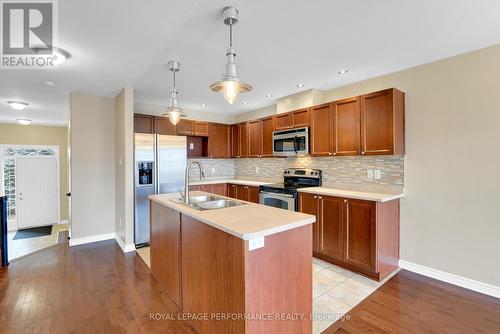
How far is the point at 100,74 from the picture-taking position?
3.14 m

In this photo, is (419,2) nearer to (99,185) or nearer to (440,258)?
(440,258)

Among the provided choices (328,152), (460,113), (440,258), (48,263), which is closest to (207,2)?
(328,152)

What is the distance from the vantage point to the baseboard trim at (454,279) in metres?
2.42

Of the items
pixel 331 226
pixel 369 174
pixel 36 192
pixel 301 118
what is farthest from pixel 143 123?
pixel 36 192

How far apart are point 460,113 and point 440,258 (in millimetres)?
1667

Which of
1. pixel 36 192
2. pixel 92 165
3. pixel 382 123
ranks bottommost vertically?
pixel 36 192

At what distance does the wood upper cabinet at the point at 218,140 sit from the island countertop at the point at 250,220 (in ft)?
10.9

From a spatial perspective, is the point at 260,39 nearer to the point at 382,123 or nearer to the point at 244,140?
the point at 382,123

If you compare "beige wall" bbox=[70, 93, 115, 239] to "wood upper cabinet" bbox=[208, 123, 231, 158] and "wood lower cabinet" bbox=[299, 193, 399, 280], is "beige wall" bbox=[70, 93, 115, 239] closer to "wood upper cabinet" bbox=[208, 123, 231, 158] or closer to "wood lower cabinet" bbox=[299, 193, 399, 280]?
"wood upper cabinet" bbox=[208, 123, 231, 158]

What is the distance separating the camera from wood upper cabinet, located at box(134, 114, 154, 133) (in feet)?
14.5

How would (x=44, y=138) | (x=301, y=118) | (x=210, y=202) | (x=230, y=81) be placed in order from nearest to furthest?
1. (x=230, y=81)
2. (x=210, y=202)
3. (x=301, y=118)
4. (x=44, y=138)

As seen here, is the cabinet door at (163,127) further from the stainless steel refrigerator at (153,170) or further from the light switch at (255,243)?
the light switch at (255,243)

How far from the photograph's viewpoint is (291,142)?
4.09 metres

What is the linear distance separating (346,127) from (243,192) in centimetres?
232
